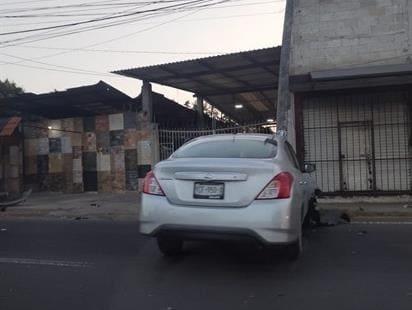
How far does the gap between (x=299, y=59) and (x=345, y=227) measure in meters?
5.61

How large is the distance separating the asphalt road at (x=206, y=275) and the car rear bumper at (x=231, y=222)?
0.48 m

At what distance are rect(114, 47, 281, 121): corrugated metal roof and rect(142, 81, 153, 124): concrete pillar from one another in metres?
0.26

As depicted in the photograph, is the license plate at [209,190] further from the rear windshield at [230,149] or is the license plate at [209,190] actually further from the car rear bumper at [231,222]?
the rear windshield at [230,149]

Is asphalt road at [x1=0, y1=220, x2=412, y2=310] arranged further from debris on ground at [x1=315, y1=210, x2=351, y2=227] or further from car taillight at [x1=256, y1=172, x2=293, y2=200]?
debris on ground at [x1=315, y1=210, x2=351, y2=227]

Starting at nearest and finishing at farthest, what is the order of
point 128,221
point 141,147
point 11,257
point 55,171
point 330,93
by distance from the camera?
point 11,257 → point 128,221 → point 330,93 → point 141,147 → point 55,171

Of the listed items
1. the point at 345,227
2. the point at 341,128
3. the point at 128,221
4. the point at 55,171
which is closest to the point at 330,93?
the point at 341,128

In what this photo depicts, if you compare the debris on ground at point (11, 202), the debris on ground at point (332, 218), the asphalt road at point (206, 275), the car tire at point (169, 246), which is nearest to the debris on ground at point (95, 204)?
the debris on ground at point (11, 202)

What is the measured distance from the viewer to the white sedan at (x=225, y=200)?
546 centimetres

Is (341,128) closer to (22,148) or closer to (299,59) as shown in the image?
(299,59)

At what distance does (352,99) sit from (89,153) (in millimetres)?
10807

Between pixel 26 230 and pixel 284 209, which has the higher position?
pixel 284 209

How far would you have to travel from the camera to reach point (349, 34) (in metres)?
13.3

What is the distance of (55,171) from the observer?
21.1m

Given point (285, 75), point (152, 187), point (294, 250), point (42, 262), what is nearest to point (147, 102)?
point (285, 75)
